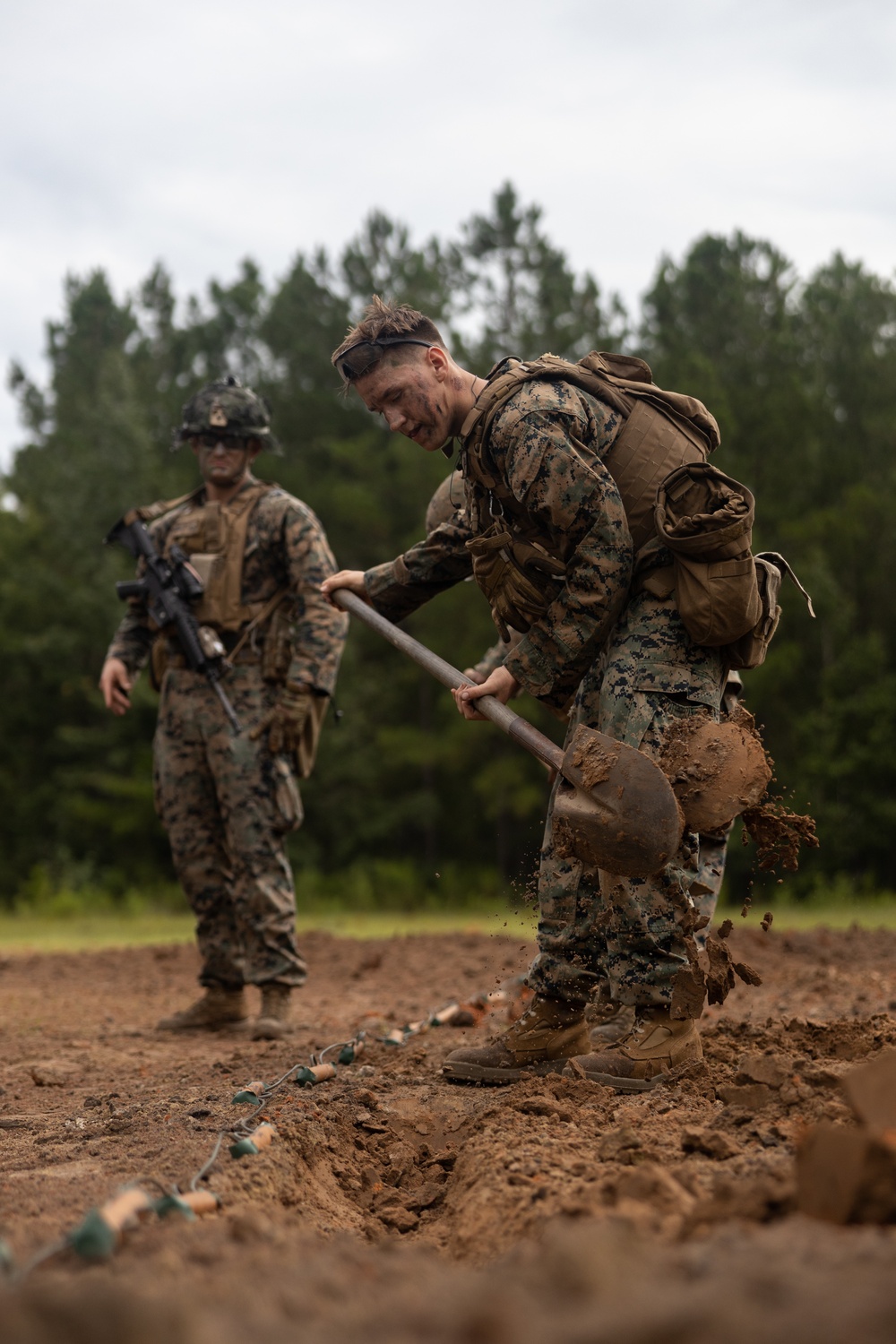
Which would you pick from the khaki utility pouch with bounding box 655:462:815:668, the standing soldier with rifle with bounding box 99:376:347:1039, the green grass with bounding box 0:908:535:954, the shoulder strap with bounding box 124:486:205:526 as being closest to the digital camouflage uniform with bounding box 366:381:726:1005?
the khaki utility pouch with bounding box 655:462:815:668

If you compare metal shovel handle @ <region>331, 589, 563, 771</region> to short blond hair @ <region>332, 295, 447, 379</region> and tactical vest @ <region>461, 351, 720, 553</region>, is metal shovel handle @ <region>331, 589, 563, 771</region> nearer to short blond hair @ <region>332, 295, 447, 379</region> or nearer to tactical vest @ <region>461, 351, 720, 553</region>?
tactical vest @ <region>461, 351, 720, 553</region>

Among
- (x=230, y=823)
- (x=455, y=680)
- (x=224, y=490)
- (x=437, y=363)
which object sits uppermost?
(x=437, y=363)

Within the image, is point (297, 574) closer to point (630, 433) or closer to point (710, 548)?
point (630, 433)

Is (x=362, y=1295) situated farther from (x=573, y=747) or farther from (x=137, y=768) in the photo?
(x=137, y=768)

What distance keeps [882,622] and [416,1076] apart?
19400 mm

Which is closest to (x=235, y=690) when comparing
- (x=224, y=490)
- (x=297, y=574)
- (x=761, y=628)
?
(x=297, y=574)

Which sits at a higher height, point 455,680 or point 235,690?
point 455,680

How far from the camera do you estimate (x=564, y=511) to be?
13.0 ft

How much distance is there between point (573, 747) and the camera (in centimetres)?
398

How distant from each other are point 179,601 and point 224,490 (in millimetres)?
668

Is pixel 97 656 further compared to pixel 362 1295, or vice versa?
pixel 97 656

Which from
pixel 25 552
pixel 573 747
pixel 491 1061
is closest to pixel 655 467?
pixel 573 747

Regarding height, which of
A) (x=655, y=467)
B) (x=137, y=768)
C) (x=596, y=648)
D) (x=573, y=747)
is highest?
(x=655, y=467)

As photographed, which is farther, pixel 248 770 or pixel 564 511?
pixel 248 770
